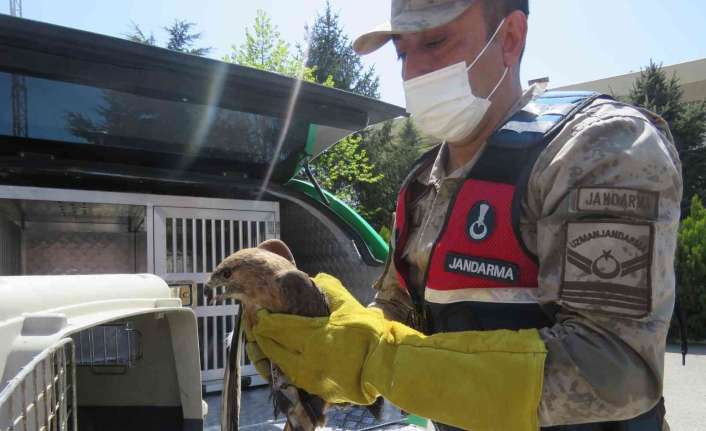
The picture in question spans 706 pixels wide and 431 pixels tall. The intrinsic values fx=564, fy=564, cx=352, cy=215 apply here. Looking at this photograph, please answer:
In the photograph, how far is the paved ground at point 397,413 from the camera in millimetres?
3893

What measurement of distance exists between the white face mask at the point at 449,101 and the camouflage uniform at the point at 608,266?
0.42 m

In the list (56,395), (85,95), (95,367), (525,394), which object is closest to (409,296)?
(525,394)

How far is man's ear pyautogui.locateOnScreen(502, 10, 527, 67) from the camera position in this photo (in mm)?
1623

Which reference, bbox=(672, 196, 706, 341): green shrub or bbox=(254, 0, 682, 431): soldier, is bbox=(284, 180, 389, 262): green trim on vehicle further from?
bbox=(672, 196, 706, 341): green shrub

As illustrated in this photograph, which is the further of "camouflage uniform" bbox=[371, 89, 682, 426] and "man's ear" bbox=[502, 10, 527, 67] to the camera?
"man's ear" bbox=[502, 10, 527, 67]

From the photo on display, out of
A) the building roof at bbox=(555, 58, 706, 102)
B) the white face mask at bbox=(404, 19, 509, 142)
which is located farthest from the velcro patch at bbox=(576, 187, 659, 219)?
the building roof at bbox=(555, 58, 706, 102)

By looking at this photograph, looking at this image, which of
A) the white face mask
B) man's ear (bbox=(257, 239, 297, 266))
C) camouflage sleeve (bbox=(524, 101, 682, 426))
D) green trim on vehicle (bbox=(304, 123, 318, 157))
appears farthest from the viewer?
green trim on vehicle (bbox=(304, 123, 318, 157))

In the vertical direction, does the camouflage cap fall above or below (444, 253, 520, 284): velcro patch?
above

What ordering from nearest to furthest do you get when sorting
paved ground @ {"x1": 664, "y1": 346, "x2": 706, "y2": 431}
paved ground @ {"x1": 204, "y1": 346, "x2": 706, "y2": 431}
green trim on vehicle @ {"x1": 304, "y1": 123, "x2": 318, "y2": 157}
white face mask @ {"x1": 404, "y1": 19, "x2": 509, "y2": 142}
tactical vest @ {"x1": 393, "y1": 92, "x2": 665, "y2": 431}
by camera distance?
tactical vest @ {"x1": 393, "y1": 92, "x2": 665, "y2": 431}, white face mask @ {"x1": 404, "y1": 19, "x2": 509, "y2": 142}, paved ground @ {"x1": 204, "y1": 346, "x2": 706, "y2": 431}, green trim on vehicle @ {"x1": 304, "y1": 123, "x2": 318, "y2": 157}, paved ground @ {"x1": 664, "y1": 346, "x2": 706, "y2": 431}

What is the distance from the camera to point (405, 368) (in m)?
1.24

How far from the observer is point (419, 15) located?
5.16 feet

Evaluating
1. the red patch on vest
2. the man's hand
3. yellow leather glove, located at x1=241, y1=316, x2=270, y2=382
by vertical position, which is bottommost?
yellow leather glove, located at x1=241, y1=316, x2=270, y2=382

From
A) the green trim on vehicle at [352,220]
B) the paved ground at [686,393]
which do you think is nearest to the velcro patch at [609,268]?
the green trim on vehicle at [352,220]

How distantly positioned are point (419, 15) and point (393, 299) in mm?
939
